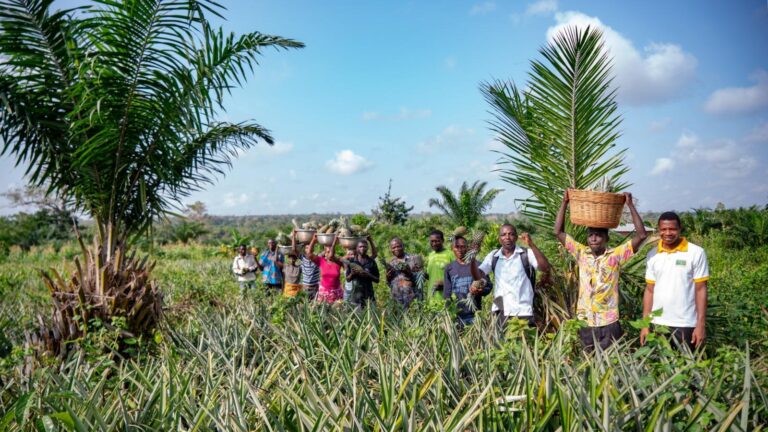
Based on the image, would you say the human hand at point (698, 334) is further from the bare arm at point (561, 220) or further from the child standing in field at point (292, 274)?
the child standing in field at point (292, 274)

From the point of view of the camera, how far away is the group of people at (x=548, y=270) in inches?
159

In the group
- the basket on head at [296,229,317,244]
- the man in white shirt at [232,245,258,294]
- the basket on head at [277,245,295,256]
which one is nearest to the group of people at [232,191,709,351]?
the basket on head at [296,229,317,244]

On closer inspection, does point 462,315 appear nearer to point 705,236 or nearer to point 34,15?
point 34,15

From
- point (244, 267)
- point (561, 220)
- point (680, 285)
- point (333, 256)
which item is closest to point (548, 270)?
point (561, 220)

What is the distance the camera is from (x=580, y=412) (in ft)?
7.48

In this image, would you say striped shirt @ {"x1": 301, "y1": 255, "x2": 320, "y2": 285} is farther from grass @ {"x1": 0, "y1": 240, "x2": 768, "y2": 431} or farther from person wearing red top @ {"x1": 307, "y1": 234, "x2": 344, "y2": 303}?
grass @ {"x1": 0, "y1": 240, "x2": 768, "y2": 431}

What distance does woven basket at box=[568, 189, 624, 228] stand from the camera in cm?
431

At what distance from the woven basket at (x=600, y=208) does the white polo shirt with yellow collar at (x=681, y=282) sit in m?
0.50

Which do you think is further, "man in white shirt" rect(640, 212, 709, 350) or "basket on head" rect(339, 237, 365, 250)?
"basket on head" rect(339, 237, 365, 250)

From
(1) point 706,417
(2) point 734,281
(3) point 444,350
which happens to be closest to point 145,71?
(3) point 444,350

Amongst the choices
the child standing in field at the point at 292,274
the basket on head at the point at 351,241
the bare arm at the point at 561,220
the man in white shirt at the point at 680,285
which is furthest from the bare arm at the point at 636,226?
the child standing in field at the point at 292,274

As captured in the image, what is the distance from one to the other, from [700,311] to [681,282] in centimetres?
24

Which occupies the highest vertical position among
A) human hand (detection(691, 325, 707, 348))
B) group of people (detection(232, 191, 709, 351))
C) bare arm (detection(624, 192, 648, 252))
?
bare arm (detection(624, 192, 648, 252))

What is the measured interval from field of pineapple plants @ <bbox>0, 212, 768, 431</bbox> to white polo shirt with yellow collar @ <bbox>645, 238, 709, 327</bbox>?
43cm
